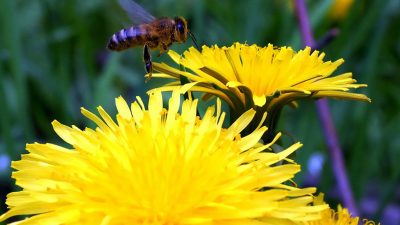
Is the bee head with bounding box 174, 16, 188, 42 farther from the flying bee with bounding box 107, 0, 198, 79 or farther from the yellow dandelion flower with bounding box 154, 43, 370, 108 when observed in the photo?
the yellow dandelion flower with bounding box 154, 43, 370, 108

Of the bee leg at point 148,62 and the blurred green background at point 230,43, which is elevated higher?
the blurred green background at point 230,43

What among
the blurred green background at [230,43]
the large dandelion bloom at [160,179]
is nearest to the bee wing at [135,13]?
the large dandelion bloom at [160,179]

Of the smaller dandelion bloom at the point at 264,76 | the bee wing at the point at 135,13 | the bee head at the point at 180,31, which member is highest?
the bee wing at the point at 135,13

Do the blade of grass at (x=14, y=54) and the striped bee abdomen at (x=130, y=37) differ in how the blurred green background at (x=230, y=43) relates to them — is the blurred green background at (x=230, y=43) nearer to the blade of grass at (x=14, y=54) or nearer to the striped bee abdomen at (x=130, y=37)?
the blade of grass at (x=14, y=54)

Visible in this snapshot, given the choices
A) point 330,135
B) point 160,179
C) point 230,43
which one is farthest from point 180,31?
point 230,43

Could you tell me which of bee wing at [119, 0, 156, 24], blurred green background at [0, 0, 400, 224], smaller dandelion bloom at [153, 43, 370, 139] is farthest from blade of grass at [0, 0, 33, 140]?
smaller dandelion bloom at [153, 43, 370, 139]

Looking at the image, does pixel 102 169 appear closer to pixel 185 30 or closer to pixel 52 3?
pixel 185 30

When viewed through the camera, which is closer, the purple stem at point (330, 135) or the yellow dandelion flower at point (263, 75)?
the yellow dandelion flower at point (263, 75)
